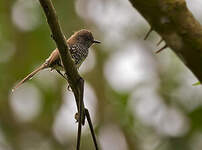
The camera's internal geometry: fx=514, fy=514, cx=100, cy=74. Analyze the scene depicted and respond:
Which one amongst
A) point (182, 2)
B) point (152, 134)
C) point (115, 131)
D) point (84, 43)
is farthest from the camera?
point (115, 131)

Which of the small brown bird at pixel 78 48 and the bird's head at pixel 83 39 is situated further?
the bird's head at pixel 83 39

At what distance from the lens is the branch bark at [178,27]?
1.66m

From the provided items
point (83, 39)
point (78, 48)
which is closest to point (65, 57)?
point (78, 48)

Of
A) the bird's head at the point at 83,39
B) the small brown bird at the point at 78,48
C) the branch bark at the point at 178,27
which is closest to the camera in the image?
the branch bark at the point at 178,27

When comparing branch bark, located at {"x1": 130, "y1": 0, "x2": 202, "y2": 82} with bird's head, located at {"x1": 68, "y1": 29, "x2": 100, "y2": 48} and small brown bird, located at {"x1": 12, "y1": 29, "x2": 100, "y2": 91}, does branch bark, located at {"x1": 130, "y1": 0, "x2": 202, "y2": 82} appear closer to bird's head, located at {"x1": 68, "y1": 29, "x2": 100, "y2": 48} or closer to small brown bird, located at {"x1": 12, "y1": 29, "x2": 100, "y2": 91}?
small brown bird, located at {"x1": 12, "y1": 29, "x2": 100, "y2": 91}

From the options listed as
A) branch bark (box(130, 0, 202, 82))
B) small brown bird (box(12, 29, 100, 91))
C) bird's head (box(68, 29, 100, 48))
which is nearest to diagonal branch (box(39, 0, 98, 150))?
branch bark (box(130, 0, 202, 82))

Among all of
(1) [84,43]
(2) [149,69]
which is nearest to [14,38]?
(2) [149,69]

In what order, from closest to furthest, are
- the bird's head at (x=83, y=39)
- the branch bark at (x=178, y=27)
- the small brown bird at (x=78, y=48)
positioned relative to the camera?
the branch bark at (x=178, y=27)
the small brown bird at (x=78, y=48)
the bird's head at (x=83, y=39)

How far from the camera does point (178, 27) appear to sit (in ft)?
5.56

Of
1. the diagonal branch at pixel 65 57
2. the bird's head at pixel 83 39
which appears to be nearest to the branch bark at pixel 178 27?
the diagonal branch at pixel 65 57

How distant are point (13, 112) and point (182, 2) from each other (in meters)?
6.77

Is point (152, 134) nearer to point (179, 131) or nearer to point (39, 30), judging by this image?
point (179, 131)

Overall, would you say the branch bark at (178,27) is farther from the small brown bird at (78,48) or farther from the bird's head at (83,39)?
the bird's head at (83,39)

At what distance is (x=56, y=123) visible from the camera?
8281mm
